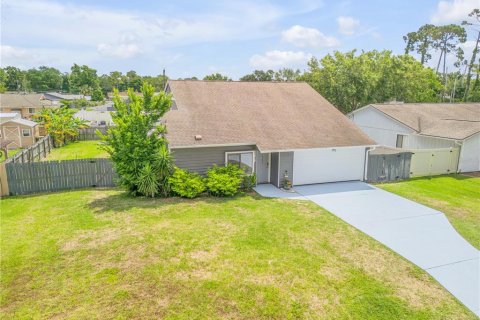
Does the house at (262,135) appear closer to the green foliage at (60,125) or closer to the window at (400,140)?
the window at (400,140)

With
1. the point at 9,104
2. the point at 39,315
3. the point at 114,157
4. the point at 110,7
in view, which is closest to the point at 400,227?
the point at 39,315

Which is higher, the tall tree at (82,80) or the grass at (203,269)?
the tall tree at (82,80)

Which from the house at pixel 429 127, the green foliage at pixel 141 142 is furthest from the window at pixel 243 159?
the house at pixel 429 127

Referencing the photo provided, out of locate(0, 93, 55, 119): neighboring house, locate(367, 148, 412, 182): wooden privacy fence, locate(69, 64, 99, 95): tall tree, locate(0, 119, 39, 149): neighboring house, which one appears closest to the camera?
locate(367, 148, 412, 182): wooden privacy fence

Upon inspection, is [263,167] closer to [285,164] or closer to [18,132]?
[285,164]

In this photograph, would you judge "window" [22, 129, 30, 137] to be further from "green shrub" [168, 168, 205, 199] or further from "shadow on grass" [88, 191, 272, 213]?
"green shrub" [168, 168, 205, 199]

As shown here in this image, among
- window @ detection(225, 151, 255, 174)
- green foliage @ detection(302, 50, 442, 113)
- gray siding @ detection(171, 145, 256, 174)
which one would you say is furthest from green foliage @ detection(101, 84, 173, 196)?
green foliage @ detection(302, 50, 442, 113)

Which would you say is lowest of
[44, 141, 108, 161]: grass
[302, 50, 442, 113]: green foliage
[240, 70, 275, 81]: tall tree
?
[44, 141, 108, 161]: grass

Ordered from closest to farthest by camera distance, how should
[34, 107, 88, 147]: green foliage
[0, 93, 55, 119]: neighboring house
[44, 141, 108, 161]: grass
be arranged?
[44, 141, 108, 161]: grass → [34, 107, 88, 147]: green foliage → [0, 93, 55, 119]: neighboring house
